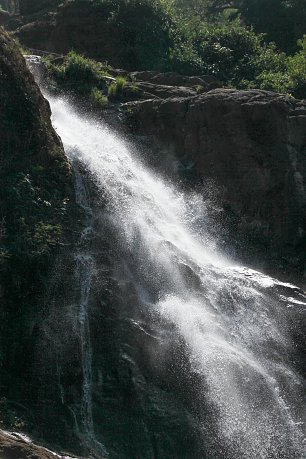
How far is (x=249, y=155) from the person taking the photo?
19.3 metres

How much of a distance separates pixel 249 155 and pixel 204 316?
5865 mm

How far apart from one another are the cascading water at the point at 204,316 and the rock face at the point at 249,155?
107cm

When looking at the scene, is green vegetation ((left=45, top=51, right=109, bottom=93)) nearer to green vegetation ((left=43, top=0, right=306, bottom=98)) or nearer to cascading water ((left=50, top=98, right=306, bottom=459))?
cascading water ((left=50, top=98, right=306, bottom=459))

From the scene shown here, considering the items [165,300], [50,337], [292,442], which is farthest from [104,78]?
[292,442]

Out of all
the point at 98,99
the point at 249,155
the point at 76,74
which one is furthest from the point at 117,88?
the point at 249,155

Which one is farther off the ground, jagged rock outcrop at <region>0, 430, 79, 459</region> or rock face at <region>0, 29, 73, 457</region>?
rock face at <region>0, 29, 73, 457</region>

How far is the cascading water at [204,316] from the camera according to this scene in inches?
520

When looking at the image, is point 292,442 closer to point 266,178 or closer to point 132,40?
point 266,178

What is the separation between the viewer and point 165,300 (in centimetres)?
1484

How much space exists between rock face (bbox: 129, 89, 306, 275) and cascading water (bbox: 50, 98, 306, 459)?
107cm

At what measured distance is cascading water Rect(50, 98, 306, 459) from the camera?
13211mm

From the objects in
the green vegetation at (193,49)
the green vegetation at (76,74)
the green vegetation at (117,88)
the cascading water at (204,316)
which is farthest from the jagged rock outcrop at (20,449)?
the green vegetation at (193,49)

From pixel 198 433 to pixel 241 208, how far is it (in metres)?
7.26

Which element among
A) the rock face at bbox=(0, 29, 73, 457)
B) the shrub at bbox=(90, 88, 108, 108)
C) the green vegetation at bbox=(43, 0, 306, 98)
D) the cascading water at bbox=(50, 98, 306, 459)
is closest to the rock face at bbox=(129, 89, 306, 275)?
the shrub at bbox=(90, 88, 108, 108)
